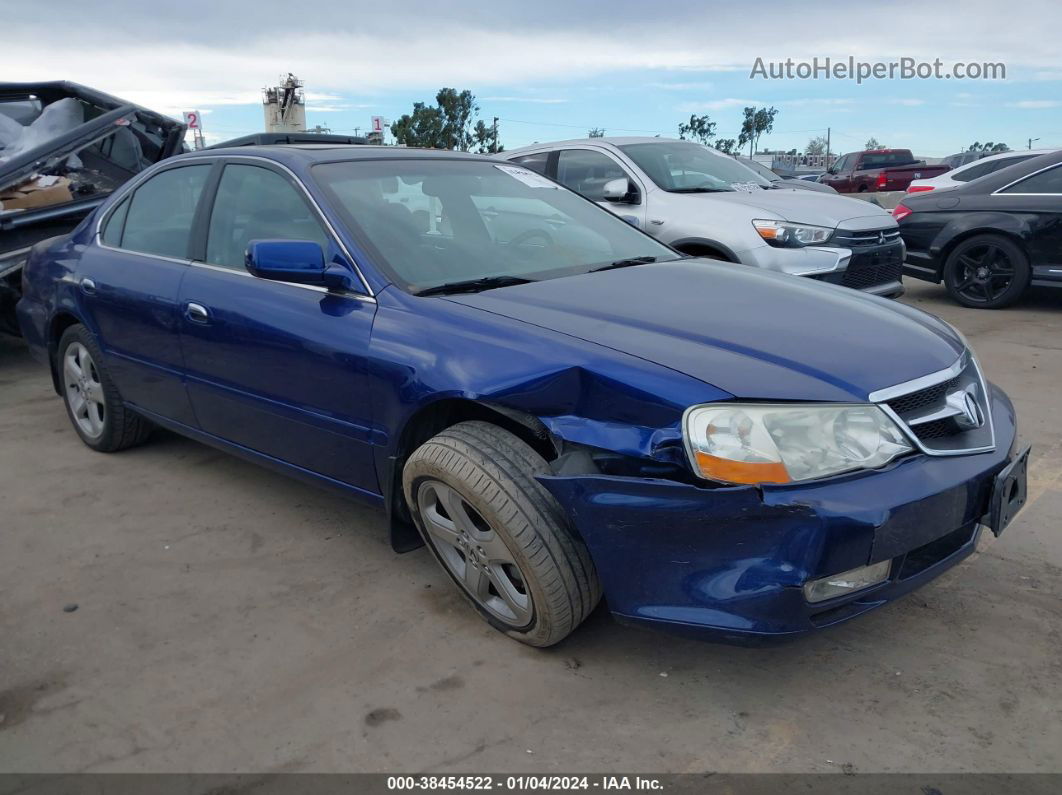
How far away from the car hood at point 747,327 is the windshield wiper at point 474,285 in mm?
A: 64

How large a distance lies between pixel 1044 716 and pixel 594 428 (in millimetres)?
1406

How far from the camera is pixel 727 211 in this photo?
21.6 feet

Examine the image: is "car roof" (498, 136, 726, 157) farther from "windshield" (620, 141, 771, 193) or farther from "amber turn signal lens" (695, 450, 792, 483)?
"amber turn signal lens" (695, 450, 792, 483)

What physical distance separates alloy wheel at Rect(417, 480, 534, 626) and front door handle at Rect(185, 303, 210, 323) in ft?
4.32

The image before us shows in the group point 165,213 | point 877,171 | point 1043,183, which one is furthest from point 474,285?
point 877,171

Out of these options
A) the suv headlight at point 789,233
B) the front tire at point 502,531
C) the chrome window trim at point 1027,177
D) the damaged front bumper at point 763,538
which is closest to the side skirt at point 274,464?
the front tire at point 502,531

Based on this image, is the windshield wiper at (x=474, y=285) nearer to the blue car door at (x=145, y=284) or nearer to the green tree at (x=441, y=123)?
the blue car door at (x=145, y=284)

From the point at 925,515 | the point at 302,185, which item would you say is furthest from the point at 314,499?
the point at 925,515

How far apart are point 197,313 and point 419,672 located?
1787 millimetres

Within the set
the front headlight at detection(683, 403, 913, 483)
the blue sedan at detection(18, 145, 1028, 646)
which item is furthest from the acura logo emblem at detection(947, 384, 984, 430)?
the front headlight at detection(683, 403, 913, 483)

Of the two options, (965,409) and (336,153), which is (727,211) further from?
(965,409)

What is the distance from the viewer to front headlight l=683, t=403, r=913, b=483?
7.37 feet

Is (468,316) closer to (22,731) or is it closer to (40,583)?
(22,731)

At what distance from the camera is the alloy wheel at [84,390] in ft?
14.8
